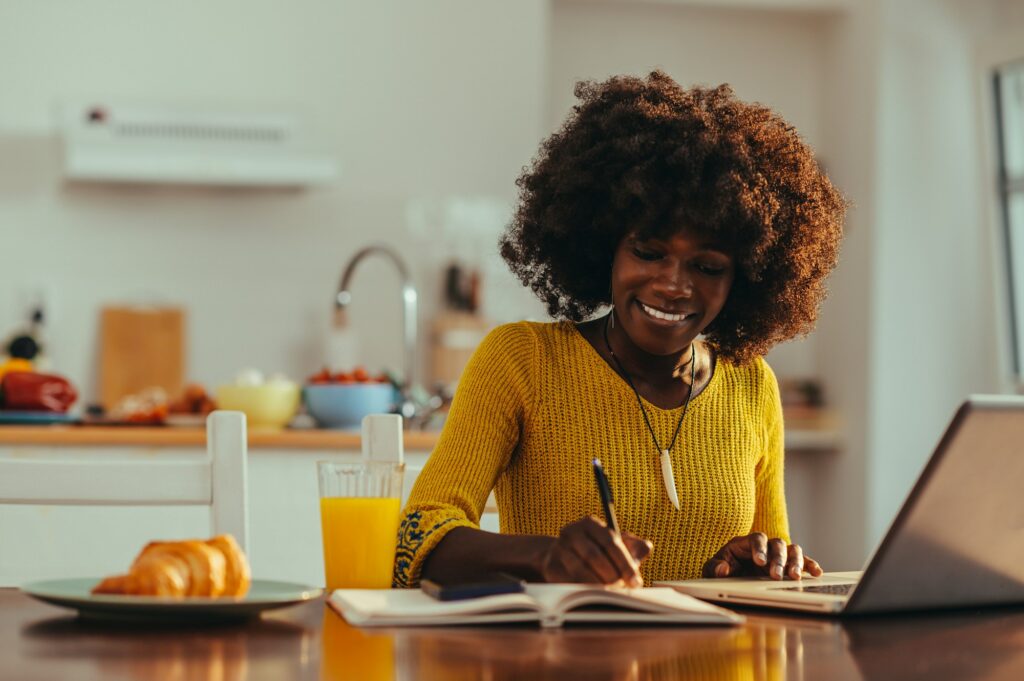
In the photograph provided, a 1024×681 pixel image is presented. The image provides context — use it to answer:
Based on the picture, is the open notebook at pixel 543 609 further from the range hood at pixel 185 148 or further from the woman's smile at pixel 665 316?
the range hood at pixel 185 148

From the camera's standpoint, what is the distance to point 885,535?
113 cm

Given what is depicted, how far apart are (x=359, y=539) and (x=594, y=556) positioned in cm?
25

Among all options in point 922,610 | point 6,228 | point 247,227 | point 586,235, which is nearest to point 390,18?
point 247,227

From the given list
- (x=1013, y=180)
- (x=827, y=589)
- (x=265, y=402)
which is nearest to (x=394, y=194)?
(x=265, y=402)

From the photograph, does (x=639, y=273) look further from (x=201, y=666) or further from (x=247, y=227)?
(x=247, y=227)

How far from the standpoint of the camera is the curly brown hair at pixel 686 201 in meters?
1.61

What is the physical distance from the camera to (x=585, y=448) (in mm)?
1675

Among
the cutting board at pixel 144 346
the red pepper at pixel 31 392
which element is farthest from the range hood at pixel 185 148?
the red pepper at pixel 31 392

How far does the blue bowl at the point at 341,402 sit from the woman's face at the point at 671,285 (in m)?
1.50

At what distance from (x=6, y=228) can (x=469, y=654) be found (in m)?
4.15

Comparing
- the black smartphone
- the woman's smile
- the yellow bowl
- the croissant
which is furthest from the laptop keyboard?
the yellow bowl

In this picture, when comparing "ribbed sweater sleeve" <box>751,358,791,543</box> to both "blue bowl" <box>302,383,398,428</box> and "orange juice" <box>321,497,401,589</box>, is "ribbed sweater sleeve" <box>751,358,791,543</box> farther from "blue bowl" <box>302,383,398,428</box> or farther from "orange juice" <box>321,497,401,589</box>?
"blue bowl" <box>302,383,398,428</box>

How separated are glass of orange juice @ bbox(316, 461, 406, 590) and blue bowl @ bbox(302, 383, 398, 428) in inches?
69.2

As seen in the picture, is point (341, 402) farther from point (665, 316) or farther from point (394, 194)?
point (394, 194)
